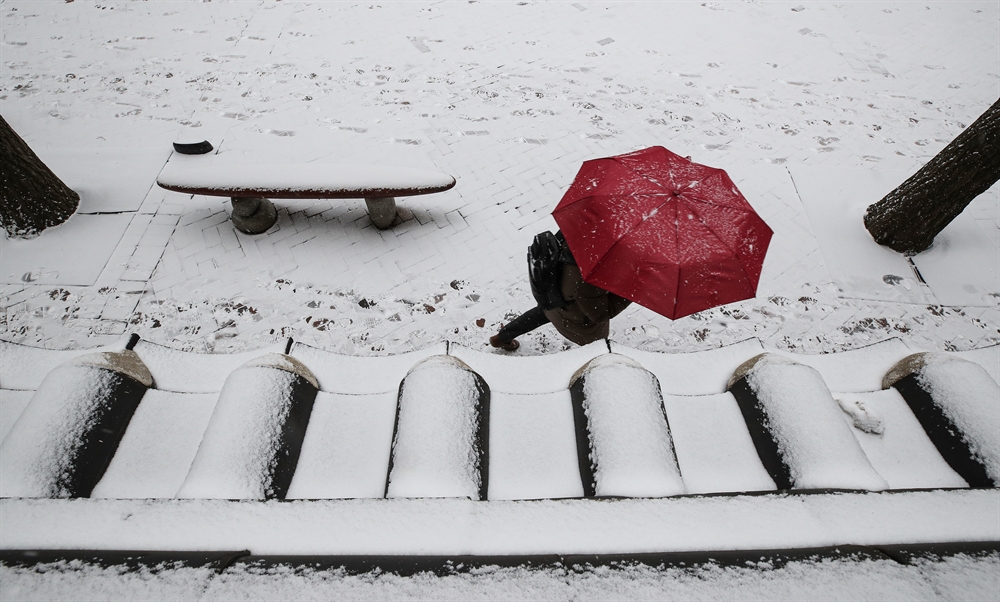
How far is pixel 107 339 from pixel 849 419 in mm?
5150

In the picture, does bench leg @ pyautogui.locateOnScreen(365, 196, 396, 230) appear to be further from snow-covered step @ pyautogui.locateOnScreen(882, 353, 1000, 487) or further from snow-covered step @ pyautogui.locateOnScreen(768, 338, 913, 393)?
snow-covered step @ pyautogui.locateOnScreen(882, 353, 1000, 487)

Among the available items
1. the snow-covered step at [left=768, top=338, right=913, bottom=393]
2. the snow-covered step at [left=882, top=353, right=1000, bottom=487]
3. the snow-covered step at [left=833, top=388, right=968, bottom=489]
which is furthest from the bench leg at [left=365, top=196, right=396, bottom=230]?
the snow-covered step at [left=882, top=353, right=1000, bottom=487]

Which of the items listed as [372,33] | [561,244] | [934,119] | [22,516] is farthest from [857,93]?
[22,516]

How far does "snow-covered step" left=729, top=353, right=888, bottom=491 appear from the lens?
193 cm

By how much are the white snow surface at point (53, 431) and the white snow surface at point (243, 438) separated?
1.53ft

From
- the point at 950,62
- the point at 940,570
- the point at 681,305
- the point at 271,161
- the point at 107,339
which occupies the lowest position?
the point at 107,339

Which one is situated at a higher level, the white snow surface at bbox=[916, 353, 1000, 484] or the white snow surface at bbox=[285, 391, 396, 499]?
the white snow surface at bbox=[916, 353, 1000, 484]

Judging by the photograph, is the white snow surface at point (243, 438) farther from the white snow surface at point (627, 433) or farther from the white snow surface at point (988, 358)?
the white snow surface at point (988, 358)

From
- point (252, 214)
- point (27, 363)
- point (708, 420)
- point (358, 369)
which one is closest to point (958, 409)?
point (708, 420)

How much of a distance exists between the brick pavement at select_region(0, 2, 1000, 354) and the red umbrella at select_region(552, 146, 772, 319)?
1.69 meters

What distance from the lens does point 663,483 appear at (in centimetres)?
187

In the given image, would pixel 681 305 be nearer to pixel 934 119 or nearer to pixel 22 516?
pixel 22 516

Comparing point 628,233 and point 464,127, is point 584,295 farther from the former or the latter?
point 464,127

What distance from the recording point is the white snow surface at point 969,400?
6.68 ft
